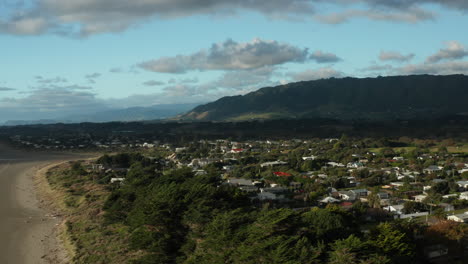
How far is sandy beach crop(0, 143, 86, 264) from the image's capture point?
67.7 feet

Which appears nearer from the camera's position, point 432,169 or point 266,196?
point 266,196

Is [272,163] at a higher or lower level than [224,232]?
lower

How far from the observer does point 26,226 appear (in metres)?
26.0

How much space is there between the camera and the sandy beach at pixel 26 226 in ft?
67.7

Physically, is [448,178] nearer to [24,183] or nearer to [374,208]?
[374,208]

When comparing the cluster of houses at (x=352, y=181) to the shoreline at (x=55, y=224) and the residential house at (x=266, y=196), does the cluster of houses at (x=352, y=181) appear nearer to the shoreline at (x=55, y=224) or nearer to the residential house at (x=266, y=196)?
the residential house at (x=266, y=196)

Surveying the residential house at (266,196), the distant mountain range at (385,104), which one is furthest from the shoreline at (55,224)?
the distant mountain range at (385,104)

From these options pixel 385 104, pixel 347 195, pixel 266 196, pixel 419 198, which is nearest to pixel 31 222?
pixel 266 196

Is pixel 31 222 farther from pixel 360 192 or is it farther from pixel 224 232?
pixel 360 192

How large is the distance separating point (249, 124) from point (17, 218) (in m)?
90.2

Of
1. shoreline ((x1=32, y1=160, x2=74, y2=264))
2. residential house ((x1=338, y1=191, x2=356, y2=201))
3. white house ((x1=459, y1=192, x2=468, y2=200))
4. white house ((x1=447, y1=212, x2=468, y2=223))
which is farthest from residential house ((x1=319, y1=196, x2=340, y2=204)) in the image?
shoreline ((x1=32, y1=160, x2=74, y2=264))

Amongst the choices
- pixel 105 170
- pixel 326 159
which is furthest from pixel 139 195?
pixel 326 159

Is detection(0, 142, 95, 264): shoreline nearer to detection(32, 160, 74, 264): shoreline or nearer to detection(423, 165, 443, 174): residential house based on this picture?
detection(32, 160, 74, 264): shoreline

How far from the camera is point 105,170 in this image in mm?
47156
